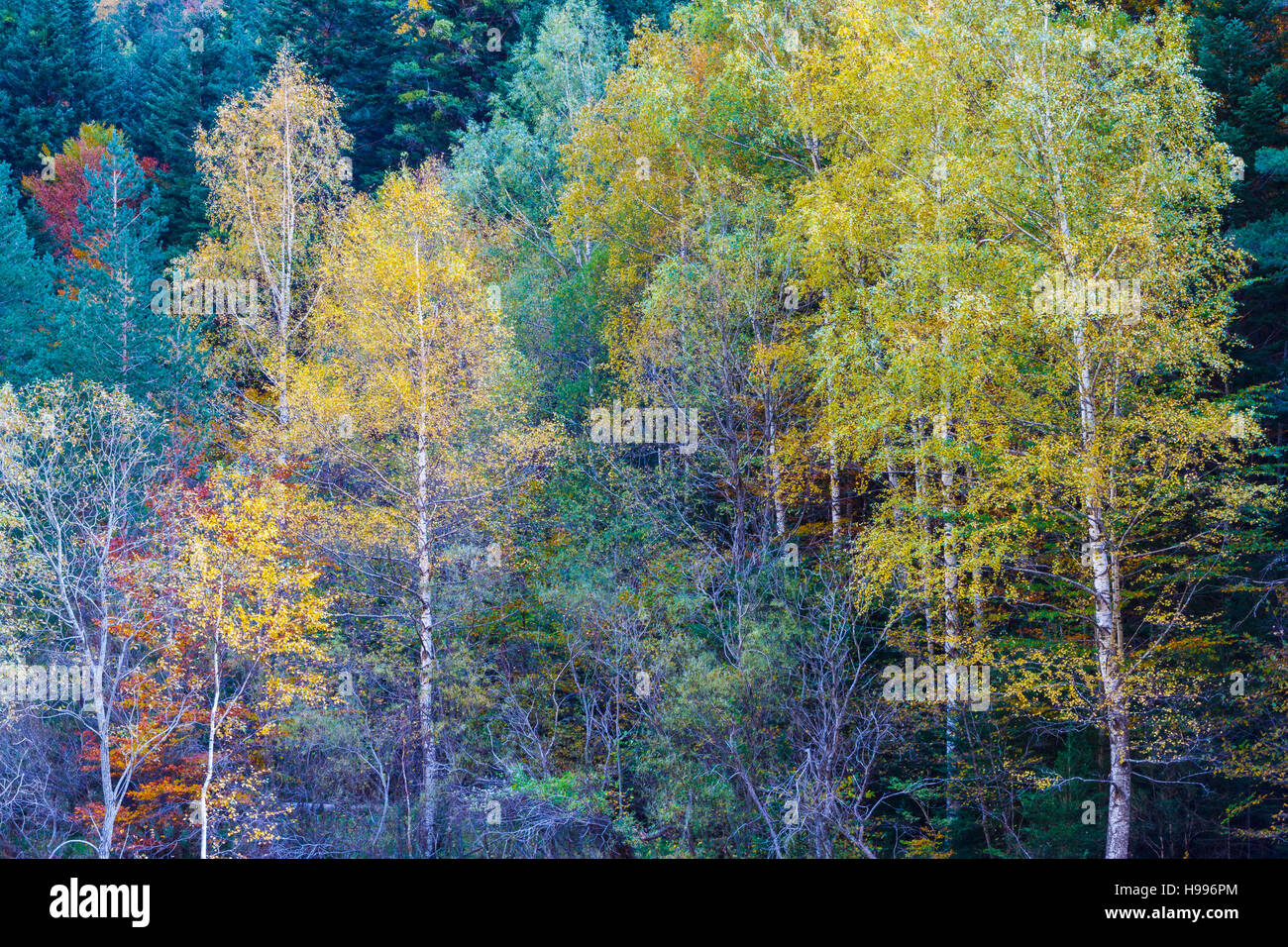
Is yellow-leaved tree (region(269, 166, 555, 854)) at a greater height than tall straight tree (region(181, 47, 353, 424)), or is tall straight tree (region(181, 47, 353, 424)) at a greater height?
tall straight tree (region(181, 47, 353, 424))

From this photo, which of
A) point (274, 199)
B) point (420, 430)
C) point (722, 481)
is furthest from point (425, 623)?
point (274, 199)

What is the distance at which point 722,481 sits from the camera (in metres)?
19.8

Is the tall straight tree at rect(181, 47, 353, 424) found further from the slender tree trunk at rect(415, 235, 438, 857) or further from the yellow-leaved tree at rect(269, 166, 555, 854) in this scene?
the slender tree trunk at rect(415, 235, 438, 857)

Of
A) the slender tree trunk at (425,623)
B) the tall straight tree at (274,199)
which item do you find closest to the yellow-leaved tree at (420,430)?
the slender tree trunk at (425,623)

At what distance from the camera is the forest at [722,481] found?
14359 mm

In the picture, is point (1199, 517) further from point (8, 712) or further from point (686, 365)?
point (8, 712)

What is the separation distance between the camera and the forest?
14.4 meters

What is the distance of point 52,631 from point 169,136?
2390cm

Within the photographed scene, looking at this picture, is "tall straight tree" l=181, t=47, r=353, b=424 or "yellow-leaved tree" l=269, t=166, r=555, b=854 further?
"tall straight tree" l=181, t=47, r=353, b=424

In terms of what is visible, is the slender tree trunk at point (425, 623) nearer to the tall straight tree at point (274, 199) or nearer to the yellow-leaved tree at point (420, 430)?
the yellow-leaved tree at point (420, 430)

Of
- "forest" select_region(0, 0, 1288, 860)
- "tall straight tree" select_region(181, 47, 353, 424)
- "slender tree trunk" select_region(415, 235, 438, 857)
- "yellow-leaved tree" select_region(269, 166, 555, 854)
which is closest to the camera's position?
"forest" select_region(0, 0, 1288, 860)

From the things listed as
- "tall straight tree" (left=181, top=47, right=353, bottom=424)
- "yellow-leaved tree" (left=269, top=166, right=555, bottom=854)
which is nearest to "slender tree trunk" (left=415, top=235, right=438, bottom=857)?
"yellow-leaved tree" (left=269, top=166, right=555, bottom=854)

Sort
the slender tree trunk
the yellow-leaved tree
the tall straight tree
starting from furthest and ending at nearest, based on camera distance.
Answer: the tall straight tree, the yellow-leaved tree, the slender tree trunk

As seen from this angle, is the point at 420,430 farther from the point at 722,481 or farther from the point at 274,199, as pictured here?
the point at 274,199
